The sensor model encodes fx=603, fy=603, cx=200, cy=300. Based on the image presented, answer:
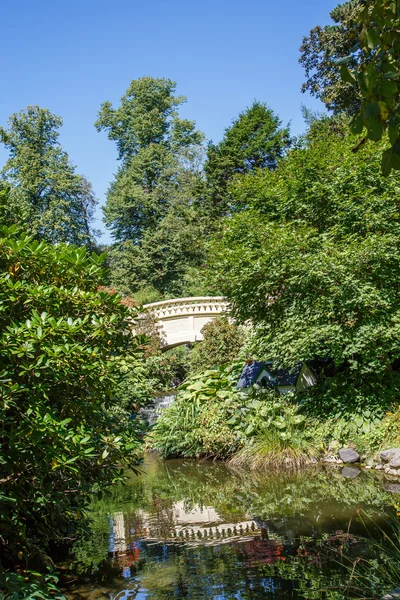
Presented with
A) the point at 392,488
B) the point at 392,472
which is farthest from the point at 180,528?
the point at 392,472

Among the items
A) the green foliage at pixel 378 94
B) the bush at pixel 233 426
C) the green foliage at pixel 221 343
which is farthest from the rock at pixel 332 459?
the green foliage at pixel 378 94

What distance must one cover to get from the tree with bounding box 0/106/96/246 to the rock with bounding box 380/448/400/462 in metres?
25.3

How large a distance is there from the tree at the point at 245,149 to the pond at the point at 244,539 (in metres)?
21.9

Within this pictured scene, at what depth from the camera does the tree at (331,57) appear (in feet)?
75.5

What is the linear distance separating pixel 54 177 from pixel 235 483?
26.5 metres

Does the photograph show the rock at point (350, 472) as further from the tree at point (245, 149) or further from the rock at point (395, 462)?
the tree at point (245, 149)

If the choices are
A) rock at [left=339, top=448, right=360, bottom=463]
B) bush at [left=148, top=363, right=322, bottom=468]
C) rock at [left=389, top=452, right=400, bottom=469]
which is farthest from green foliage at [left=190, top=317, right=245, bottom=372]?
rock at [left=389, top=452, right=400, bottom=469]

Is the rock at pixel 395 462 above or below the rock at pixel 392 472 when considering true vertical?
above

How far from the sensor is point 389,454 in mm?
10203

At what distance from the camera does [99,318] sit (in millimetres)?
5293

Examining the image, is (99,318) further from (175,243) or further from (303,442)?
(175,243)

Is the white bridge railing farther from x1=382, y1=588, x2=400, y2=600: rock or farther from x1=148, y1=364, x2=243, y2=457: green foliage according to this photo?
x1=382, y1=588, x2=400, y2=600: rock

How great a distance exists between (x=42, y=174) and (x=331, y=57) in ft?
57.1

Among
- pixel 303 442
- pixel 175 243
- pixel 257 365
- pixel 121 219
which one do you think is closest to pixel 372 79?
pixel 303 442
